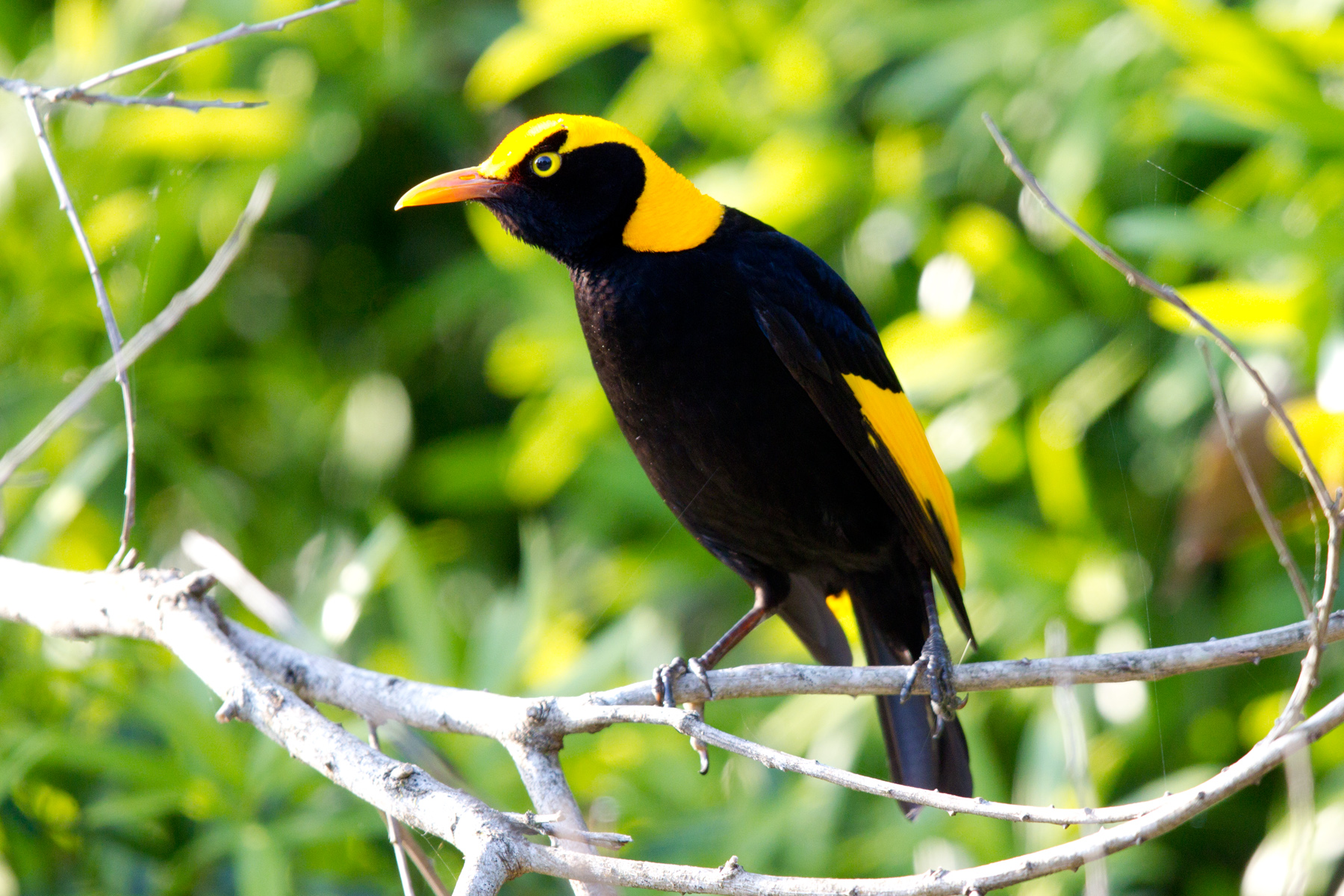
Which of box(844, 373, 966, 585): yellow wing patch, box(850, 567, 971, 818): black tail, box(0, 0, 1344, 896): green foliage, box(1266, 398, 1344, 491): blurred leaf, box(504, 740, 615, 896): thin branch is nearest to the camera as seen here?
box(504, 740, 615, 896): thin branch

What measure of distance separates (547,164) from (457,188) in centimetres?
15

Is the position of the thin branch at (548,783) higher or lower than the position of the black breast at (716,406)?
lower

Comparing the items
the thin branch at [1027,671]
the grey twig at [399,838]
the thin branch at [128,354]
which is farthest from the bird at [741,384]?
the grey twig at [399,838]

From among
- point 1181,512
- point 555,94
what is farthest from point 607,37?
point 1181,512

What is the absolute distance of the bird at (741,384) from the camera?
5.41ft

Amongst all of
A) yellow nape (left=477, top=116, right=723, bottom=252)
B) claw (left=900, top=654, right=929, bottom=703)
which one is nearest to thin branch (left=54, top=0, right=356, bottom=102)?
yellow nape (left=477, top=116, right=723, bottom=252)

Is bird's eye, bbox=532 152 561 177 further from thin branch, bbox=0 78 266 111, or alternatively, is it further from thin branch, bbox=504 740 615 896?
thin branch, bbox=504 740 615 896

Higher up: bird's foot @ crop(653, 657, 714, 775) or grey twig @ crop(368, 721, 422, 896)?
grey twig @ crop(368, 721, 422, 896)

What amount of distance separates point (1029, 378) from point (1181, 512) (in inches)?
19.7

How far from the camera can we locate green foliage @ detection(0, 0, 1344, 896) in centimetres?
257

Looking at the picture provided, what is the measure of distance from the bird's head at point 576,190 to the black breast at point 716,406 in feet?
0.22

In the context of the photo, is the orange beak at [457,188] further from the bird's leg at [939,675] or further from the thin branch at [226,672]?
the bird's leg at [939,675]

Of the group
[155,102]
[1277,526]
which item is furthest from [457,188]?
[1277,526]

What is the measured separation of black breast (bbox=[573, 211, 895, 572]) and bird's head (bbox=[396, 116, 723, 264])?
2.6 inches
